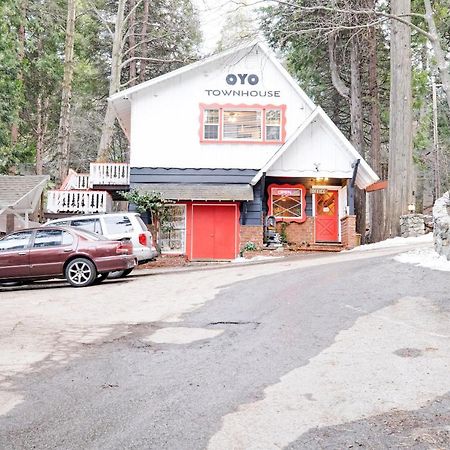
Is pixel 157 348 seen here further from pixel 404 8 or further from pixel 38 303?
pixel 404 8

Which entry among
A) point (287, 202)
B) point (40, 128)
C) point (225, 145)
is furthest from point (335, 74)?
point (40, 128)

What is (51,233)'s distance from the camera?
12.6 m

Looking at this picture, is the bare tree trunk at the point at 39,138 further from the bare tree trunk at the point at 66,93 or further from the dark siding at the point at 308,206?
the dark siding at the point at 308,206

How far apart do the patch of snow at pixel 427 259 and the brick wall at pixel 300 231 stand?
9.07m

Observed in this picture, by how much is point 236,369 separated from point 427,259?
7348 mm

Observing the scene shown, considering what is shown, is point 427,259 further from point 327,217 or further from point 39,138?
point 39,138

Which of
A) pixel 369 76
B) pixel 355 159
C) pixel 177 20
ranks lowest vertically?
pixel 355 159

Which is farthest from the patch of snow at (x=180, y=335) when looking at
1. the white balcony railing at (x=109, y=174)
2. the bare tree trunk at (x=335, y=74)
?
the bare tree trunk at (x=335, y=74)

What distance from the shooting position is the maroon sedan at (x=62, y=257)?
12.2m

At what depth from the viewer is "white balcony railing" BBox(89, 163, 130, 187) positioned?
21.5 metres

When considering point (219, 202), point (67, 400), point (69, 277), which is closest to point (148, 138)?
point (219, 202)

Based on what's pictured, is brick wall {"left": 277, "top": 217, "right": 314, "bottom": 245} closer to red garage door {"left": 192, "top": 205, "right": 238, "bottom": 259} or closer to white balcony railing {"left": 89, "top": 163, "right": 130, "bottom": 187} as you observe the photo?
red garage door {"left": 192, "top": 205, "right": 238, "bottom": 259}

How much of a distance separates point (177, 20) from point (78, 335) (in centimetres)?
2616

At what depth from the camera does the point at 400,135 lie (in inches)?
765
